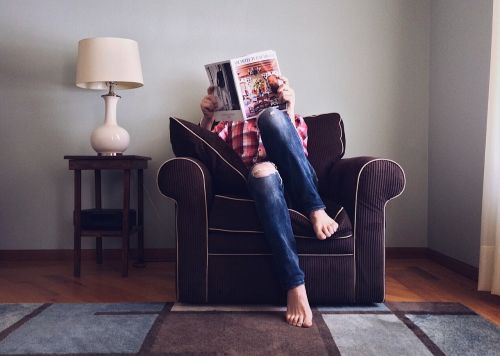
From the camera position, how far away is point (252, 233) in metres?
1.64

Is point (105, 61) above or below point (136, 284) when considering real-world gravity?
above

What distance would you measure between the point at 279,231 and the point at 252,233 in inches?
5.3

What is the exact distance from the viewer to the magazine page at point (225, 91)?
1869 mm

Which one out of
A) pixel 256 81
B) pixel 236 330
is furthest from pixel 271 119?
pixel 236 330

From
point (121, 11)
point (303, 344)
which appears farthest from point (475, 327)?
point (121, 11)

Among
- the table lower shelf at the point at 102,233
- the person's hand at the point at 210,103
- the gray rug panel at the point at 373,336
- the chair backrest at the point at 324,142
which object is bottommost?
the gray rug panel at the point at 373,336

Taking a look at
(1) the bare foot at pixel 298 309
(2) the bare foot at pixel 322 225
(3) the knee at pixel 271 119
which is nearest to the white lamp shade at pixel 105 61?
Answer: (3) the knee at pixel 271 119

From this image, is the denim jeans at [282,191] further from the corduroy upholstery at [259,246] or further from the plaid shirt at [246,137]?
the plaid shirt at [246,137]

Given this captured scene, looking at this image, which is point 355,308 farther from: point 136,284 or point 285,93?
point 136,284

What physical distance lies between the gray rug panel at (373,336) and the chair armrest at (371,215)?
0.41 ft

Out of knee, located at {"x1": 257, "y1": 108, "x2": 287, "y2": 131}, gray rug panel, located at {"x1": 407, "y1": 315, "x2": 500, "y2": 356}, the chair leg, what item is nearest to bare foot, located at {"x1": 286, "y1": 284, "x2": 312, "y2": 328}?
gray rug panel, located at {"x1": 407, "y1": 315, "x2": 500, "y2": 356}

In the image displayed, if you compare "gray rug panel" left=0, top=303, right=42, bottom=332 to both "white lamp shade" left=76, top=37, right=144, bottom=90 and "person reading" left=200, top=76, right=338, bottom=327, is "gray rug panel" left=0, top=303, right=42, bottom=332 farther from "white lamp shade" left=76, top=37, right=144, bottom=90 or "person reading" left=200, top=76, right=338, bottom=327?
"white lamp shade" left=76, top=37, right=144, bottom=90

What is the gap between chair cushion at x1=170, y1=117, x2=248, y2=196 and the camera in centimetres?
178

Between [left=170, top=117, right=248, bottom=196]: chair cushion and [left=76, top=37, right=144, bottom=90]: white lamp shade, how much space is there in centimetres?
63
